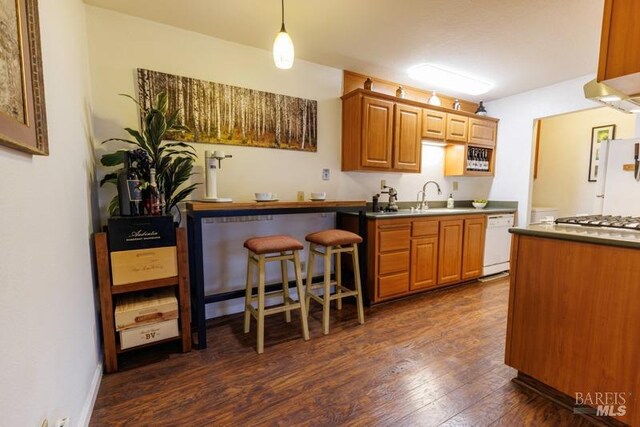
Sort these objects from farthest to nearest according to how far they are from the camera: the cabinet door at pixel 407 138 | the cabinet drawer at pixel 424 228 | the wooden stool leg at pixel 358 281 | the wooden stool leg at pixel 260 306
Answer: the cabinet door at pixel 407 138
the cabinet drawer at pixel 424 228
the wooden stool leg at pixel 358 281
the wooden stool leg at pixel 260 306

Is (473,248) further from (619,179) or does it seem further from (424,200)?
(619,179)

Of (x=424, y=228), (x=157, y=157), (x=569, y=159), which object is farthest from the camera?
(x=569, y=159)

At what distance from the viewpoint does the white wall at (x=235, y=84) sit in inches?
82.4

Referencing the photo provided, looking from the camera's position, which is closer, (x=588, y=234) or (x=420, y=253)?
(x=588, y=234)

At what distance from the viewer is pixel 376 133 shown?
2973 mm

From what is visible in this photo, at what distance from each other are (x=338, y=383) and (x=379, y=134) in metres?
A: 2.32

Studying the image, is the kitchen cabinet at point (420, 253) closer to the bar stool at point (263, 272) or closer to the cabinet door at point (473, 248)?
the cabinet door at point (473, 248)

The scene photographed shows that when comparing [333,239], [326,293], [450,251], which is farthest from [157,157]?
[450,251]

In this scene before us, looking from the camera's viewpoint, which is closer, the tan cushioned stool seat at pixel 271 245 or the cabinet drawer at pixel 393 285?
the tan cushioned stool seat at pixel 271 245

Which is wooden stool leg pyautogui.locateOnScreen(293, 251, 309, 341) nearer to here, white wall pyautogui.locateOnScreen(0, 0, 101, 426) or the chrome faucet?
white wall pyautogui.locateOnScreen(0, 0, 101, 426)

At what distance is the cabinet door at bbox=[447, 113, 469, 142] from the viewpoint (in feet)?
11.5

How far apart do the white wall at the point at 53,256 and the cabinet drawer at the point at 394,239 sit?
7.30 ft

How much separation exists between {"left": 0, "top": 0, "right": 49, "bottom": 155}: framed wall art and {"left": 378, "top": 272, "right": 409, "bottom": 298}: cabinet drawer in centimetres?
256

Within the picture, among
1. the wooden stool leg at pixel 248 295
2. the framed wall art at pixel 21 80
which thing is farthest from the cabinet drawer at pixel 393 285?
the framed wall art at pixel 21 80
